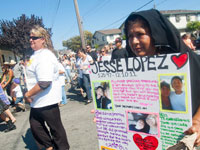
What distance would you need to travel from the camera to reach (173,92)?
0.93m

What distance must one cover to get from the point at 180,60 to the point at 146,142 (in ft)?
1.82

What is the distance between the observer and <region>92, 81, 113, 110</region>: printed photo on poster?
47.4 inches

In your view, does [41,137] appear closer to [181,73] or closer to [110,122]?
[110,122]

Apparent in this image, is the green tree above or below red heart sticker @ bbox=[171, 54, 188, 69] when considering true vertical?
above

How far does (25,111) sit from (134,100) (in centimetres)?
591

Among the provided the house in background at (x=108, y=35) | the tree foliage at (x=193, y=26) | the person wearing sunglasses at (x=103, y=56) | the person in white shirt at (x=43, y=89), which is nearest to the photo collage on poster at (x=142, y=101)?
the person in white shirt at (x=43, y=89)

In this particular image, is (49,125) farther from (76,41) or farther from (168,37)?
(76,41)

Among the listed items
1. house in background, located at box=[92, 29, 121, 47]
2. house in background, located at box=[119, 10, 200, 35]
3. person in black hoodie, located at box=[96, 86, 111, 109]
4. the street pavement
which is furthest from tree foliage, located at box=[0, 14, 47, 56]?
house in background, located at box=[92, 29, 121, 47]

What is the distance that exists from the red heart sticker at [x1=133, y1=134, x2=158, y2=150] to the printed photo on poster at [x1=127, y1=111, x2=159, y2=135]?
0.13ft

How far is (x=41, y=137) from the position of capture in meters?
2.63

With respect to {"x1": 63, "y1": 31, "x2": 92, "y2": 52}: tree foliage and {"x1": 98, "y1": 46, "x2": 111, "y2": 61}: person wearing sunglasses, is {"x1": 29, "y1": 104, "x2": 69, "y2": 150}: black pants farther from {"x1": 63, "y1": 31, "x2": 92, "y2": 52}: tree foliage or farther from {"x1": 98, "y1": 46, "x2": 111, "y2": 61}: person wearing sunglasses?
{"x1": 63, "y1": 31, "x2": 92, "y2": 52}: tree foliage

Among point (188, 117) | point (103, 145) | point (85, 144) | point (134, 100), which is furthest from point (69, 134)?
point (188, 117)

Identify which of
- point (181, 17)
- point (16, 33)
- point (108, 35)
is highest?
point (181, 17)

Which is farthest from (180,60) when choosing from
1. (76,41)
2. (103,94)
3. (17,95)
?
(76,41)
